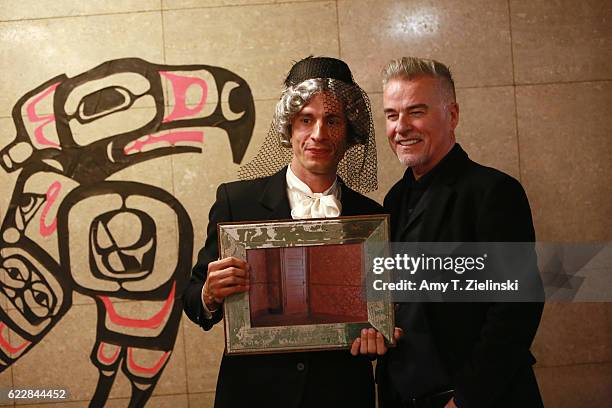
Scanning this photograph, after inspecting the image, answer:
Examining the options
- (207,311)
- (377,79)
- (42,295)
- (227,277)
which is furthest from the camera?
(42,295)

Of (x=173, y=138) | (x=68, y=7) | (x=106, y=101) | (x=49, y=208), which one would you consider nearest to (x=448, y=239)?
(x=173, y=138)

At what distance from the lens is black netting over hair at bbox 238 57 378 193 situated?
1798 millimetres

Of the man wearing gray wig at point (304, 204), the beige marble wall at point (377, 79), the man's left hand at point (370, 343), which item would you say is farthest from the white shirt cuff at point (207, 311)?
the beige marble wall at point (377, 79)

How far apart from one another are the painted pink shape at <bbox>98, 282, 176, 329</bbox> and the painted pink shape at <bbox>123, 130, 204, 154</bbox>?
0.76 m

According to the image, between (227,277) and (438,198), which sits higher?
(438,198)

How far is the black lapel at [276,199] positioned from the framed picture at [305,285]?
14cm

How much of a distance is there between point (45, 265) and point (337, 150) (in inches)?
84.4

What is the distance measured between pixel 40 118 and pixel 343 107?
6.91ft

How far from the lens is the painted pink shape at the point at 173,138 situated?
10.5 ft

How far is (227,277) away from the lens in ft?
5.48

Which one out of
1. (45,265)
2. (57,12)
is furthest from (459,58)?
(45,265)

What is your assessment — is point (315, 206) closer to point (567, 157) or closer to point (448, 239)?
point (448, 239)

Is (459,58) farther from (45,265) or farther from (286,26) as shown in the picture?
(45,265)

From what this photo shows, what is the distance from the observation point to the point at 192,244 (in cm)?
322
